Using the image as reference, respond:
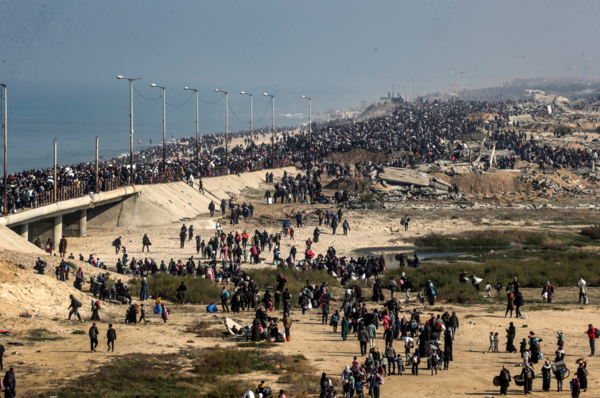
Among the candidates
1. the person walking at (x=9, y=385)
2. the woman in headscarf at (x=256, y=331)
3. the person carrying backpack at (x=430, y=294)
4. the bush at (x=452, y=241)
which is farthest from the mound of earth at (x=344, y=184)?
the person walking at (x=9, y=385)

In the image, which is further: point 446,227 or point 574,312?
point 446,227

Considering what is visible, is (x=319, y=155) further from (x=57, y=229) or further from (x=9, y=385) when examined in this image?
(x=9, y=385)

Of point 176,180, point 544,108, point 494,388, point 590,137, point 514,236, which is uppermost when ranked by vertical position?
point 544,108

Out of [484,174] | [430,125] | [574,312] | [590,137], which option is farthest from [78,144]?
[574,312]

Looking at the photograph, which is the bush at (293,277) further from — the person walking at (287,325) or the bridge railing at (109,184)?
the bridge railing at (109,184)

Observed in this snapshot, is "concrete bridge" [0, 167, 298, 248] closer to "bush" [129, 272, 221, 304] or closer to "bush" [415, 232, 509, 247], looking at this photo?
"bush" [129, 272, 221, 304]

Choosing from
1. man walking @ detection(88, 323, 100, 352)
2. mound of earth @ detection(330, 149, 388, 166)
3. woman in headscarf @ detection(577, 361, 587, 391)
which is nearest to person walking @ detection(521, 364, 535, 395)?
woman in headscarf @ detection(577, 361, 587, 391)

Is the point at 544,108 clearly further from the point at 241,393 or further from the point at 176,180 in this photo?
the point at 241,393
